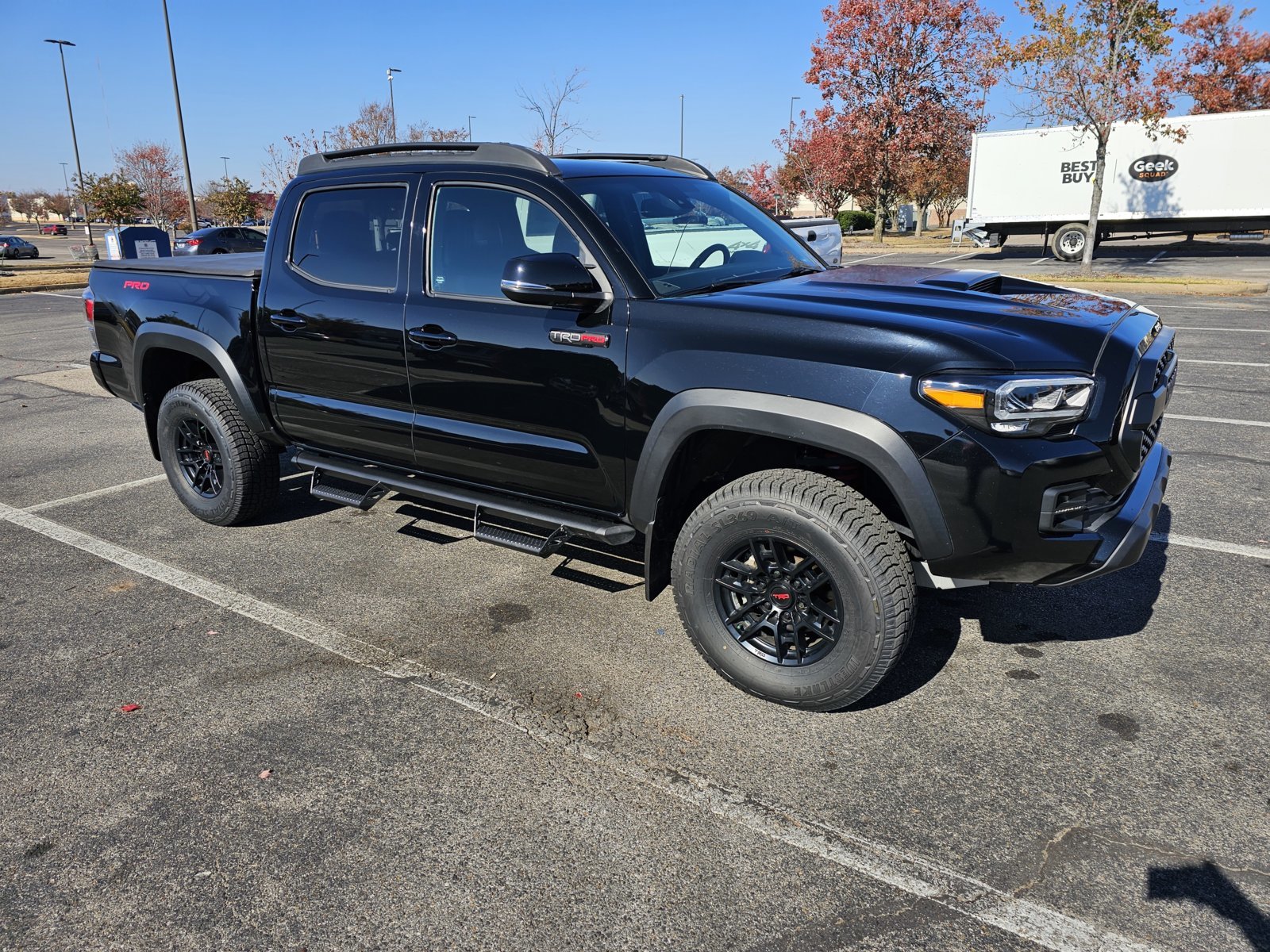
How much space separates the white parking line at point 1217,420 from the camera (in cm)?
692

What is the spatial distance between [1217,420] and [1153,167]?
2181 centimetres

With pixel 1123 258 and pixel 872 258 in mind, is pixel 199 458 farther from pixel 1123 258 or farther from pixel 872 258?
pixel 1123 258

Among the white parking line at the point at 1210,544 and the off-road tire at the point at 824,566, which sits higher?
the off-road tire at the point at 824,566

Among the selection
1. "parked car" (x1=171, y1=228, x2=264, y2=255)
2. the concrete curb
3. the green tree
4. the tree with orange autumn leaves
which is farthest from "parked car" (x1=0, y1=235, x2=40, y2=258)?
the tree with orange autumn leaves

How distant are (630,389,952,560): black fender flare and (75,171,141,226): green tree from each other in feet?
135

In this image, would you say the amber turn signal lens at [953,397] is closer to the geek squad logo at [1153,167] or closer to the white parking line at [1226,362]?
the white parking line at [1226,362]

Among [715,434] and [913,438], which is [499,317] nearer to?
[715,434]

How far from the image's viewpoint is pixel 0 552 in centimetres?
485

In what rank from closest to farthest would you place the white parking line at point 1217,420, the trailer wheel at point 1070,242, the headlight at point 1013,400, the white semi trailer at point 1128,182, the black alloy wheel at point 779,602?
the headlight at point 1013,400, the black alloy wheel at point 779,602, the white parking line at point 1217,420, the white semi trailer at point 1128,182, the trailer wheel at point 1070,242

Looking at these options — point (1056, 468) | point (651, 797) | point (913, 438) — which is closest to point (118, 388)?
point (651, 797)

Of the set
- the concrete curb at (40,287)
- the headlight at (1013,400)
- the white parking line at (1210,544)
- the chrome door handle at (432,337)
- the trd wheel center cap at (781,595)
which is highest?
the chrome door handle at (432,337)

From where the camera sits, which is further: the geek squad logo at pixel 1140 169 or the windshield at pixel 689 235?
the geek squad logo at pixel 1140 169

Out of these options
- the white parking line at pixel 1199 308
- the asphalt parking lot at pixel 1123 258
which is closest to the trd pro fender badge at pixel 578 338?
the white parking line at pixel 1199 308

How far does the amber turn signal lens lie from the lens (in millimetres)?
2721
